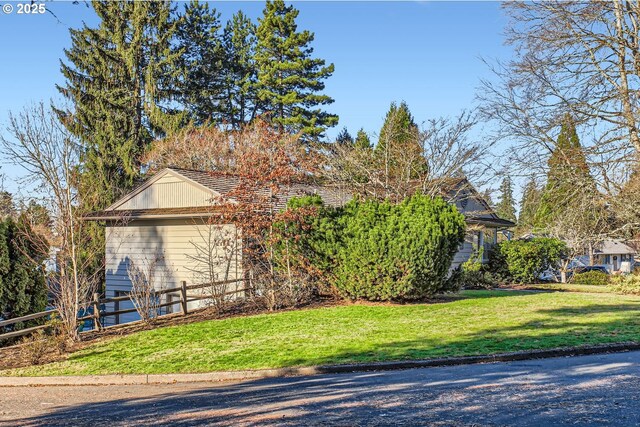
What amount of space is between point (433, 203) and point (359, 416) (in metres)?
12.4

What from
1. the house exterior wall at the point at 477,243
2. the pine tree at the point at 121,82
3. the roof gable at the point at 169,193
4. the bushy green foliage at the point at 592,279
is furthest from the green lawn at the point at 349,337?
the pine tree at the point at 121,82

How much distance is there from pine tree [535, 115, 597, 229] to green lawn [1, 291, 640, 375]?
13.6 ft

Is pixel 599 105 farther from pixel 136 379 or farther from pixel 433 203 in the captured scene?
pixel 136 379

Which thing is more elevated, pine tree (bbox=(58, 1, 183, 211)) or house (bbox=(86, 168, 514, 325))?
pine tree (bbox=(58, 1, 183, 211))

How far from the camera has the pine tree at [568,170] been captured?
18797 mm

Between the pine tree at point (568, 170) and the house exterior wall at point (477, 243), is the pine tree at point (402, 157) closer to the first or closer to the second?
the house exterior wall at point (477, 243)

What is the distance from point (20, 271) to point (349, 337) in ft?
28.7

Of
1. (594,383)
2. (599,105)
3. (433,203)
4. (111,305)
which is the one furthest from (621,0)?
(111,305)

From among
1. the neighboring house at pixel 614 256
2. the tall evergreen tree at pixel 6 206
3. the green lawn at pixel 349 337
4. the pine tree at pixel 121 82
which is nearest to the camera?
the green lawn at pixel 349 337

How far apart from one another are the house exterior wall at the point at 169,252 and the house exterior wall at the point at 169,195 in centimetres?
87

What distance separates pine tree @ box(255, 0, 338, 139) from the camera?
1900 inches

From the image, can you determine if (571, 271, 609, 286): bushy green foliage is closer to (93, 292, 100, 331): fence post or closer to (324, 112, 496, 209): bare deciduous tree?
(324, 112, 496, 209): bare deciduous tree

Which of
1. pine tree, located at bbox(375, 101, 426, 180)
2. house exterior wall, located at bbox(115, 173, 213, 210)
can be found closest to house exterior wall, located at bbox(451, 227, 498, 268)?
pine tree, located at bbox(375, 101, 426, 180)

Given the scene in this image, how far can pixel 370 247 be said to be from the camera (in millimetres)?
17406
